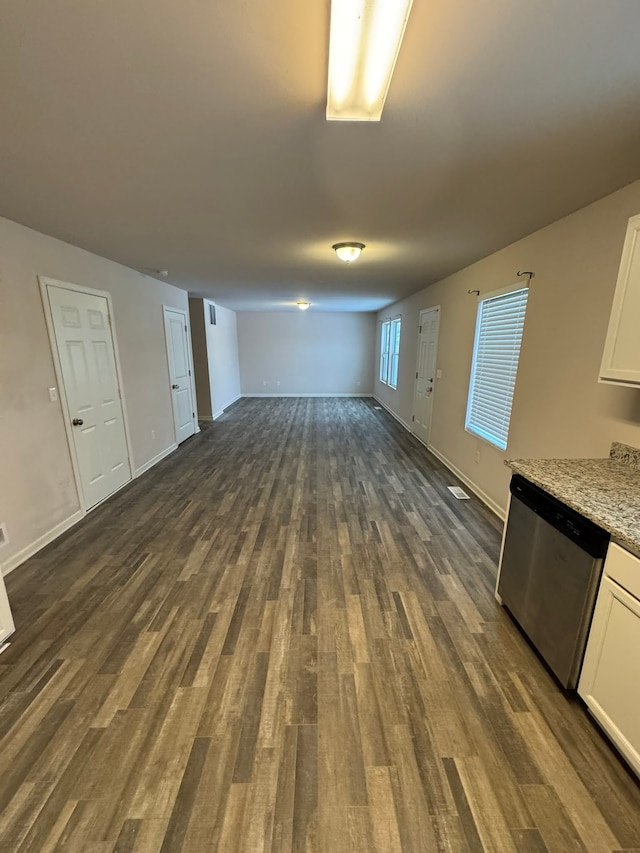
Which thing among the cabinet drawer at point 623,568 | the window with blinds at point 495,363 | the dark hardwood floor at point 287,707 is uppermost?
the window with blinds at point 495,363

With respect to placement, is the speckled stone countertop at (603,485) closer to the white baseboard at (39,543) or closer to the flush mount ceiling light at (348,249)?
the flush mount ceiling light at (348,249)

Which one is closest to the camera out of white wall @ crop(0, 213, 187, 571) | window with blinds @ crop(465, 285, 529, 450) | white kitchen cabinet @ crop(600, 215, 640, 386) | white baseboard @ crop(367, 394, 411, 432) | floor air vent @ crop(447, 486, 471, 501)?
white kitchen cabinet @ crop(600, 215, 640, 386)

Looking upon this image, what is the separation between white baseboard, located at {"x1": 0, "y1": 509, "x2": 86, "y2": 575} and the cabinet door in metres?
3.31

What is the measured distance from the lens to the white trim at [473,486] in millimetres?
3287

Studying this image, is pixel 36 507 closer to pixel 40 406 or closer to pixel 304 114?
pixel 40 406

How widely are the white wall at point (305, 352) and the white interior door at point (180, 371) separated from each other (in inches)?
146

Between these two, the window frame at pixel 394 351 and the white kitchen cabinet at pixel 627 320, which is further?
the window frame at pixel 394 351

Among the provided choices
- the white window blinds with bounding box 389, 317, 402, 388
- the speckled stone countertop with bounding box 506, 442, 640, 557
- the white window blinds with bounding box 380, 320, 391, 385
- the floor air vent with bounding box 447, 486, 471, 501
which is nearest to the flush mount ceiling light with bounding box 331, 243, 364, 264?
the speckled stone countertop with bounding box 506, 442, 640, 557

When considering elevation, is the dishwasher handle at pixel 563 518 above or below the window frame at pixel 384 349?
below

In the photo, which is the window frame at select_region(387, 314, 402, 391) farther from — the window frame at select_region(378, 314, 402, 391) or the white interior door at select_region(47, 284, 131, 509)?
the white interior door at select_region(47, 284, 131, 509)

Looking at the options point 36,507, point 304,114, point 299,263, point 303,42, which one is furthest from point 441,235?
point 36,507

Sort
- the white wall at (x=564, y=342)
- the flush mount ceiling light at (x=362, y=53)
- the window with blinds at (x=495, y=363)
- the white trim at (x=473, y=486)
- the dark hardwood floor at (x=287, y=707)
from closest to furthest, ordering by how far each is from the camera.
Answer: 1. the flush mount ceiling light at (x=362, y=53)
2. the dark hardwood floor at (x=287, y=707)
3. the white wall at (x=564, y=342)
4. the window with blinds at (x=495, y=363)
5. the white trim at (x=473, y=486)

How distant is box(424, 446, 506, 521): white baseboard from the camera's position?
329cm

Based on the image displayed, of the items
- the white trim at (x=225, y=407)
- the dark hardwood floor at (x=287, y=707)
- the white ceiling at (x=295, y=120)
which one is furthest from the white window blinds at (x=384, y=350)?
the dark hardwood floor at (x=287, y=707)
